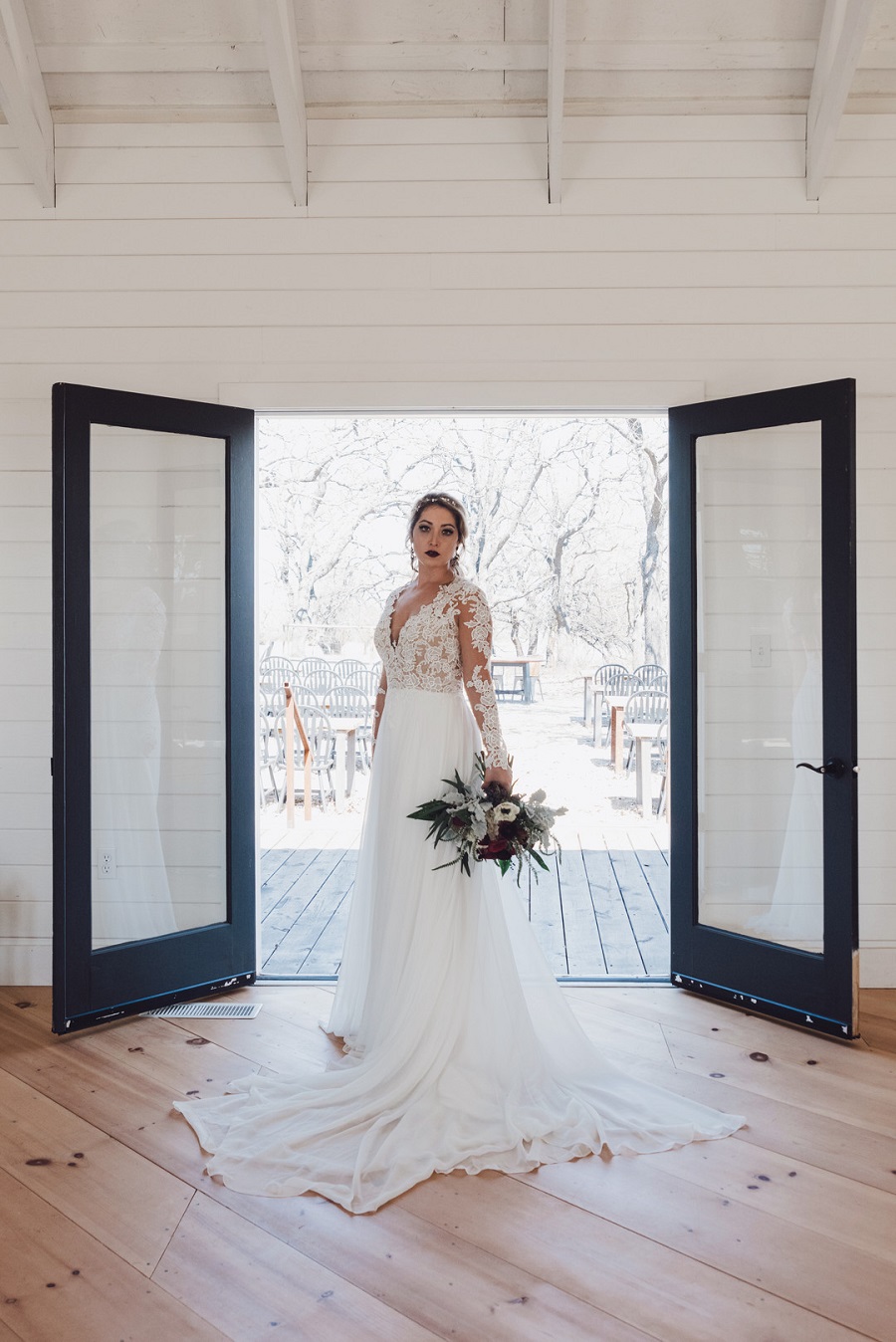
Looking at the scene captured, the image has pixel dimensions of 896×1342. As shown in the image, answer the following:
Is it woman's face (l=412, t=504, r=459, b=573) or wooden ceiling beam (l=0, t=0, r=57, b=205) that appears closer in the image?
woman's face (l=412, t=504, r=459, b=573)

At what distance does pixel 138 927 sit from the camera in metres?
3.84

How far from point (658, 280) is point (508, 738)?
7470mm

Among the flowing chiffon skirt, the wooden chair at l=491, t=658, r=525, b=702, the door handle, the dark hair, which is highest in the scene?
the dark hair

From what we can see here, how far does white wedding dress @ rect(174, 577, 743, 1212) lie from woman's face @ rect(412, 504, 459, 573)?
12 centimetres

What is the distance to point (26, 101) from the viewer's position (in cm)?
376

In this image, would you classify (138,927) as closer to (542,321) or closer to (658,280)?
(542,321)

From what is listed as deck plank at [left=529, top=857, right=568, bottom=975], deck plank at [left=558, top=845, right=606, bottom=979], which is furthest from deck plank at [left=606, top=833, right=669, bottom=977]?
deck plank at [left=529, top=857, right=568, bottom=975]

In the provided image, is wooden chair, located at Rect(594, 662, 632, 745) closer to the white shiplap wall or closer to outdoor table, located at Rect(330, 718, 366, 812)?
outdoor table, located at Rect(330, 718, 366, 812)

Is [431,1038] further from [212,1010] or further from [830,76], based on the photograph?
[830,76]

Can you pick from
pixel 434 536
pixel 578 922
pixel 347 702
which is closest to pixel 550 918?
pixel 578 922

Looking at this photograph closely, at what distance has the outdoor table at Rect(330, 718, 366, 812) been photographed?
7.82 meters

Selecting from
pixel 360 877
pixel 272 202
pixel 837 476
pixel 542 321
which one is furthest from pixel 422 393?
pixel 360 877

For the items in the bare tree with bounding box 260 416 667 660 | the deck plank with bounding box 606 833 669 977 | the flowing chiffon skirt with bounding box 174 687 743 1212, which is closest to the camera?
the flowing chiffon skirt with bounding box 174 687 743 1212

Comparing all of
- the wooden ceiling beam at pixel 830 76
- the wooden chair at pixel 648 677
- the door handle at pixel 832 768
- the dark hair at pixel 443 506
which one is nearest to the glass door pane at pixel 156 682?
the dark hair at pixel 443 506
